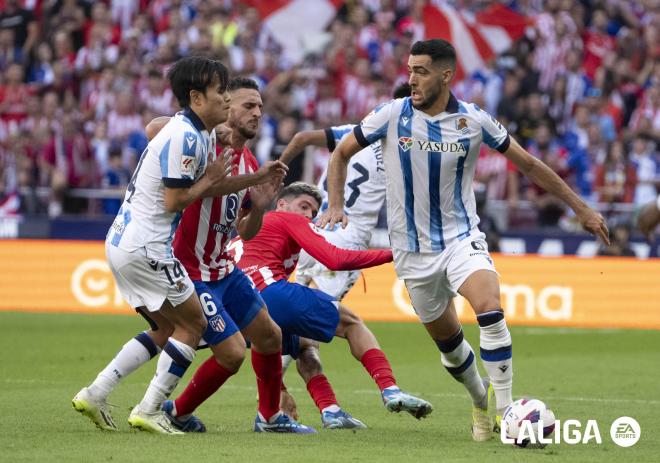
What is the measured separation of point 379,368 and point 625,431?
1.69 metres

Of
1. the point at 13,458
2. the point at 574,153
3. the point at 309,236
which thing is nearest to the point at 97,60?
the point at 574,153

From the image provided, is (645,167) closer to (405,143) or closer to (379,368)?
(379,368)

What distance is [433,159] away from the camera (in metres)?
8.39

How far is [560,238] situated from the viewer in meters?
19.0

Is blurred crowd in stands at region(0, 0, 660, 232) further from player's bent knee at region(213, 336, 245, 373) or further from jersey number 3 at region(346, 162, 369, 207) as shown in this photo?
player's bent knee at region(213, 336, 245, 373)

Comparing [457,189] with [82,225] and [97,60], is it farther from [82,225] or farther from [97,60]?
[97,60]

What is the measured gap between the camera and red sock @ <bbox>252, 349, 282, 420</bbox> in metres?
8.67

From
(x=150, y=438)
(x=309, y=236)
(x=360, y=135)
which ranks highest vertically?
(x=360, y=135)

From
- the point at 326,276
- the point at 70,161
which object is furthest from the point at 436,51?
the point at 70,161

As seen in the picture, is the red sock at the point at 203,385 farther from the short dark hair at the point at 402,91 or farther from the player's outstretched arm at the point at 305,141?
the short dark hair at the point at 402,91

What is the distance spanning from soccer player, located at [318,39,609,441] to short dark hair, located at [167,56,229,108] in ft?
3.45

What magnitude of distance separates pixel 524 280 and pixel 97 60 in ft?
31.6

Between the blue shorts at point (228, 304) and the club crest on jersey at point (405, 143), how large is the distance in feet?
4.43

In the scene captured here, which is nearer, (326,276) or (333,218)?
(333,218)
